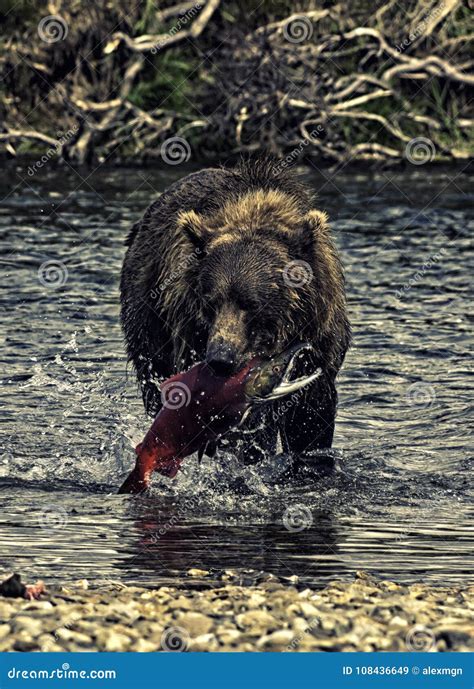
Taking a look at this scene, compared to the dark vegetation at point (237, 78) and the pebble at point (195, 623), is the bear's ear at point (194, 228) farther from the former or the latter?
the dark vegetation at point (237, 78)

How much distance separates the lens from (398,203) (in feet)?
58.1

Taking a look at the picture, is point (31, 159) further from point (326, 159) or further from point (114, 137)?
point (326, 159)

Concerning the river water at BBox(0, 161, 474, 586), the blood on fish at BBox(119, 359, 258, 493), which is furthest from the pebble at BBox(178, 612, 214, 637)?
the blood on fish at BBox(119, 359, 258, 493)

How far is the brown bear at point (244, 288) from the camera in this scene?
678 centimetres

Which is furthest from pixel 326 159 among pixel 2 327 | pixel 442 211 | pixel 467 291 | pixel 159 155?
pixel 2 327

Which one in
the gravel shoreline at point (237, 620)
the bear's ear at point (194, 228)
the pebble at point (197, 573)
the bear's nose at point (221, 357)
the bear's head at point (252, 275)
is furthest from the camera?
the bear's ear at point (194, 228)

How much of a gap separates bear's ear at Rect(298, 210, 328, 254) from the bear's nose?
2.64 ft

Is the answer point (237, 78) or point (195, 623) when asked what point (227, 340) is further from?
point (237, 78)

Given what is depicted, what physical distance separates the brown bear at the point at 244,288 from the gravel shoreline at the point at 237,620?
1671 mm

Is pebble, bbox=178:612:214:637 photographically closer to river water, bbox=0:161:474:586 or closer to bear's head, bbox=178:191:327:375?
river water, bbox=0:161:474:586

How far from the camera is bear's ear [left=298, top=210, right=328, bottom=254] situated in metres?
7.01

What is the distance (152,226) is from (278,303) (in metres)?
1.37

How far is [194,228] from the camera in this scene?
7.02m

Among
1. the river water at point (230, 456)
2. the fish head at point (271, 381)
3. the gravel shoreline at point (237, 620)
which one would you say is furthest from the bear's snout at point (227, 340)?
the gravel shoreline at point (237, 620)
